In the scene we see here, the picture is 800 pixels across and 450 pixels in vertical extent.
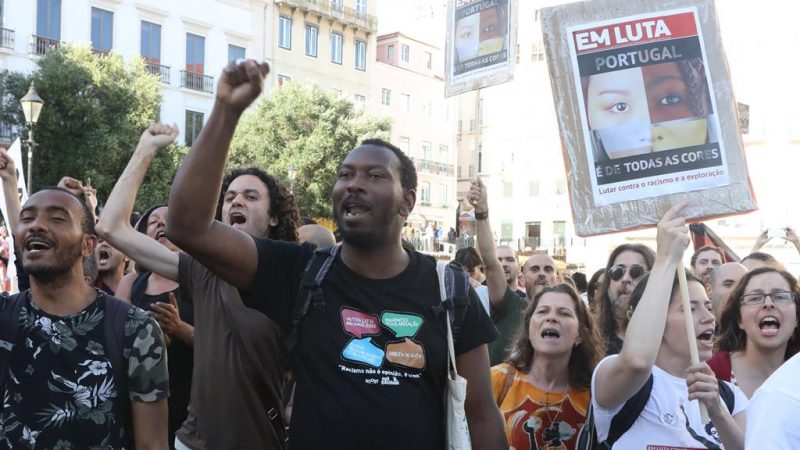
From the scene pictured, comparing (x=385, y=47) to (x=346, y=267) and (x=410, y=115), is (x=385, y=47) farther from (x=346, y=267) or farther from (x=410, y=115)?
(x=346, y=267)

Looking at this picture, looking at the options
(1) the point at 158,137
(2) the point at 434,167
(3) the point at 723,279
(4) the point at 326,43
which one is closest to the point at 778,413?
(1) the point at 158,137

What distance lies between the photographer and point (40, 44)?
2961 centimetres

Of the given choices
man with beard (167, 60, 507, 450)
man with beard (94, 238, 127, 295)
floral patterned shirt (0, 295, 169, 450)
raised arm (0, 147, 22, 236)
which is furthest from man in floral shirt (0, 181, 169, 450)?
man with beard (94, 238, 127, 295)

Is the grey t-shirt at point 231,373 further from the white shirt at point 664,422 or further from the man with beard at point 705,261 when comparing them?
the man with beard at point 705,261

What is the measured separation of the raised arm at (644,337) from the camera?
3.15 m

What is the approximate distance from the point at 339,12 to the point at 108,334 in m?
42.4

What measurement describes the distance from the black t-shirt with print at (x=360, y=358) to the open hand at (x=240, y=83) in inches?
21.2

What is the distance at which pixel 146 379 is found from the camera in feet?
10.3

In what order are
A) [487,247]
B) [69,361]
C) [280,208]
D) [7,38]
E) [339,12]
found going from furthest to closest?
[339,12] → [7,38] → [487,247] → [280,208] → [69,361]

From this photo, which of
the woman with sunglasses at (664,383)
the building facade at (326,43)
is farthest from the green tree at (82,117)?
the woman with sunglasses at (664,383)

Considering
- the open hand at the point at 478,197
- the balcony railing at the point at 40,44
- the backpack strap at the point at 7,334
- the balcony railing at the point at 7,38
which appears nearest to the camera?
the backpack strap at the point at 7,334

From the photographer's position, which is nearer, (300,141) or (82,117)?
(82,117)

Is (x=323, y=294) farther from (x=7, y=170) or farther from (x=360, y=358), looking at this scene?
(x=7, y=170)

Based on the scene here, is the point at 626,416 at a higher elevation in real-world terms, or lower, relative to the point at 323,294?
lower
